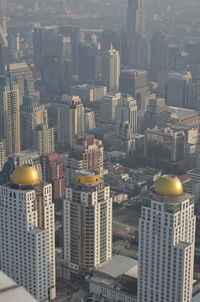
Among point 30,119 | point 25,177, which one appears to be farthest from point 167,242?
point 30,119

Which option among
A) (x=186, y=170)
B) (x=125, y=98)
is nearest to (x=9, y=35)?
(x=125, y=98)

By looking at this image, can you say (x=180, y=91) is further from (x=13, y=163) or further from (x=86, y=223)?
(x=86, y=223)

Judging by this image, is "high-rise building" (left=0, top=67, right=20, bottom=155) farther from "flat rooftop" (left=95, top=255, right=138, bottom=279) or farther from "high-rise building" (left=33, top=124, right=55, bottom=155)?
"flat rooftop" (left=95, top=255, right=138, bottom=279)

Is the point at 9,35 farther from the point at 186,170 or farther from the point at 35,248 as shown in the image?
the point at 35,248

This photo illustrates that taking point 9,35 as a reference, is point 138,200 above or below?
below

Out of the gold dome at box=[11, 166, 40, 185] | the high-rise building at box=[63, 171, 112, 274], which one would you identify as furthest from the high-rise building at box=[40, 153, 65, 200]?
the gold dome at box=[11, 166, 40, 185]
